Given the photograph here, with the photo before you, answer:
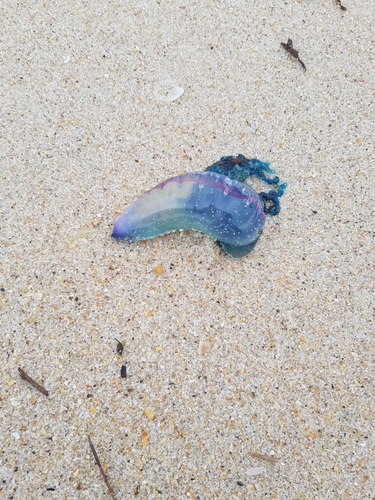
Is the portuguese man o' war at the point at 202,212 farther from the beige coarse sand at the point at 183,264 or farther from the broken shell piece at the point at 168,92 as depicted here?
the broken shell piece at the point at 168,92

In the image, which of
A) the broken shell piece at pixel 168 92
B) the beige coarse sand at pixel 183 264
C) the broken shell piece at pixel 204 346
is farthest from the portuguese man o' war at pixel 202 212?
the broken shell piece at pixel 168 92

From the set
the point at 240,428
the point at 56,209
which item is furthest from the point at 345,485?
the point at 56,209

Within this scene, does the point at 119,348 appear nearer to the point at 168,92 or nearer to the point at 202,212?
the point at 202,212

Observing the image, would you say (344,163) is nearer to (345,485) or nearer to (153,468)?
(345,485)

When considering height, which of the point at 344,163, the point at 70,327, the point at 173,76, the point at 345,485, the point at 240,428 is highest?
the point at 173,76

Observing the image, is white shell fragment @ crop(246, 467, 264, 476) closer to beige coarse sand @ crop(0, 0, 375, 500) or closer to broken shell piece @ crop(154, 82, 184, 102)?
beige coarse sand @ crop(0, 0, 375, 500)

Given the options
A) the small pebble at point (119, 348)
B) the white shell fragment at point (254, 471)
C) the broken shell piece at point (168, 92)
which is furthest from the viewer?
the broken shell piece at point (168, 92)
